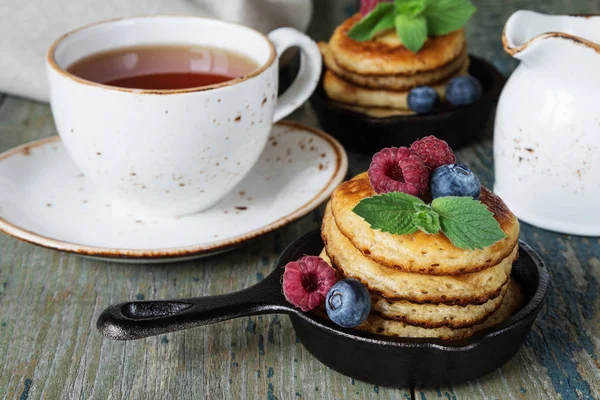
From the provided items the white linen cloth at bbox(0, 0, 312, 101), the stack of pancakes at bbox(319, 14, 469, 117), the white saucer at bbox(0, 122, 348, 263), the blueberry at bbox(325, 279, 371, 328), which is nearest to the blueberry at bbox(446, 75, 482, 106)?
the stack of pancakes at bbox(319, 14, 469, 117)

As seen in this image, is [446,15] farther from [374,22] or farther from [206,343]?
[206,343]

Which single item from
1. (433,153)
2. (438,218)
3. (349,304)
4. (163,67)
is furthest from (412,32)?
(349,304)

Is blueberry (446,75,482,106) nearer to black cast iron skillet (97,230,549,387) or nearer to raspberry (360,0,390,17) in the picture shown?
raspberry (360,0,390,17)

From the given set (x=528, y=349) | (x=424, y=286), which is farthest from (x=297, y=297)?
(x=528, y=349)

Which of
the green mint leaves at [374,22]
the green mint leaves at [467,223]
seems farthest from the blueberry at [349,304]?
the green mint leaves at [374,22]

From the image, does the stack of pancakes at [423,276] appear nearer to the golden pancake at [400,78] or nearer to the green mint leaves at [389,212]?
the green mint leaves at [389,212]

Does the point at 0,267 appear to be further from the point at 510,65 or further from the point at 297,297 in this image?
the point at 510,65
